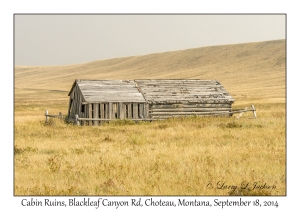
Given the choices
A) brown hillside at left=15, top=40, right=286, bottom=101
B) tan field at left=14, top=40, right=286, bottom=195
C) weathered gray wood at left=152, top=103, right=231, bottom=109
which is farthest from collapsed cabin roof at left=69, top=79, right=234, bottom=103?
brown hillside at left=15, top=40, right=286, bottom=101

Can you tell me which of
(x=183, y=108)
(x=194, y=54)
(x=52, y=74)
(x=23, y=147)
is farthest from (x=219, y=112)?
(x=52, y=74)

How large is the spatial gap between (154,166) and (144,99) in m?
18.1

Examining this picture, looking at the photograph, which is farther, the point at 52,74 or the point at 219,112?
the point at 52,74

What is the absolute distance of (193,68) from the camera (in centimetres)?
11156

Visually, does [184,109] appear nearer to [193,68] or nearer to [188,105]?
[188,105]

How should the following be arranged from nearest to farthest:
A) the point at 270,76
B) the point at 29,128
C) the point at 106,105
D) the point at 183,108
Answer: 1. the point at 29,128
2. the point at 106,105
3. the point at 183,108
4. the point at 270,76

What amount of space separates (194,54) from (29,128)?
10924cm

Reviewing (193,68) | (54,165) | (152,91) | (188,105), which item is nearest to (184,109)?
(188,105)

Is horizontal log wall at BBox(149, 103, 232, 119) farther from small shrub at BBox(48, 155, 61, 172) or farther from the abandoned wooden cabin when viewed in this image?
small shrub at BBox(48, 155, 61, 172)

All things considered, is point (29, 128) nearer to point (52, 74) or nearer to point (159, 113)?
point (159, 113)

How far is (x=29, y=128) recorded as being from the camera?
23047mm

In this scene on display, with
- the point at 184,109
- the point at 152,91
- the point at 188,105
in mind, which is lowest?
the point at 184,109

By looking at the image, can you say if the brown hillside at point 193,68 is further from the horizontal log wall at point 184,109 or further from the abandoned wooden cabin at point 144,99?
the abandoned wooden cabin at point 144,99

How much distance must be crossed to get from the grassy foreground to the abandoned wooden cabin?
1002cm
